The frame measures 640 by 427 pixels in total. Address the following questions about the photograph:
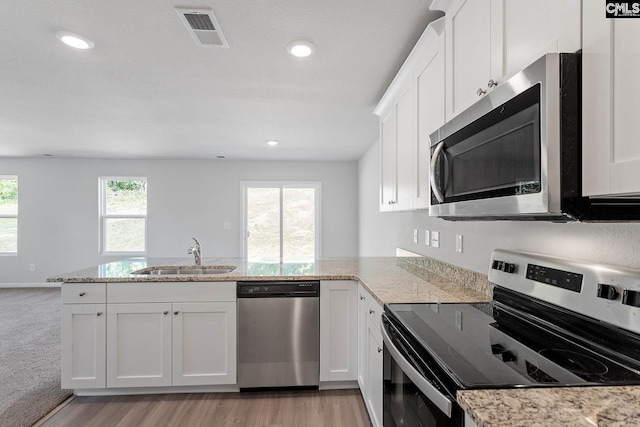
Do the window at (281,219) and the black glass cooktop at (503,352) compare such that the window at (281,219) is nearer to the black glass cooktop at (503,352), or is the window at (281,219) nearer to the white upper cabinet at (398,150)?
the white upper cabinet at (398,150)

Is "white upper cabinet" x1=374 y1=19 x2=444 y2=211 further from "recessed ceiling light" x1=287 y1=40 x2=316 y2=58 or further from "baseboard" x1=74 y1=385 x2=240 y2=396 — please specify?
"baseboard" x1=74 y1=385 x2=240 y2=396

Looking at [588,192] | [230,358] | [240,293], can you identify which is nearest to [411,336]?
[588,192]

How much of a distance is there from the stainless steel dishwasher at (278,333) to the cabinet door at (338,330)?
0.16 feet

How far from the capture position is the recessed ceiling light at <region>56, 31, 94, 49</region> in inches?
75.4

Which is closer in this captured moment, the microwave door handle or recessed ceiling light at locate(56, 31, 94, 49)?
the microwave door handle

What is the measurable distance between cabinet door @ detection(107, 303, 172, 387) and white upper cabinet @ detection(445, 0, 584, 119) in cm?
229

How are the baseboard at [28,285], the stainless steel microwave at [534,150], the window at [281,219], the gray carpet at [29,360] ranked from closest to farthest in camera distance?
1. the stainless steel microwave at [534,150]
2. the gray carpet at [29,360]
3. the baseboard at [28,285]
4. the window at [281,219]

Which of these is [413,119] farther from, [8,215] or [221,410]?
[8,215]

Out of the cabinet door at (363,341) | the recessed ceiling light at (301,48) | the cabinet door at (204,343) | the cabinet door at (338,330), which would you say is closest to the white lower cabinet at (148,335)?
the cabinet door at (204,343)

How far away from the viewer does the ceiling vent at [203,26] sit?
172 centimetres

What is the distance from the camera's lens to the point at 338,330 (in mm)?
2500

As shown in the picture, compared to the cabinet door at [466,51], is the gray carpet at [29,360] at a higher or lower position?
lower

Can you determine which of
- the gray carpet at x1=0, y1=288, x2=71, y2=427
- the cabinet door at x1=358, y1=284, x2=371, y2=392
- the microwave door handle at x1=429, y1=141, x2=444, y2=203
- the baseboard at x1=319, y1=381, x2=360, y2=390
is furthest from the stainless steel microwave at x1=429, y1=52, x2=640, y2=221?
the gray carpet at x1=0, y1=288, x2=71, y2=427

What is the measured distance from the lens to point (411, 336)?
3.96 feet
